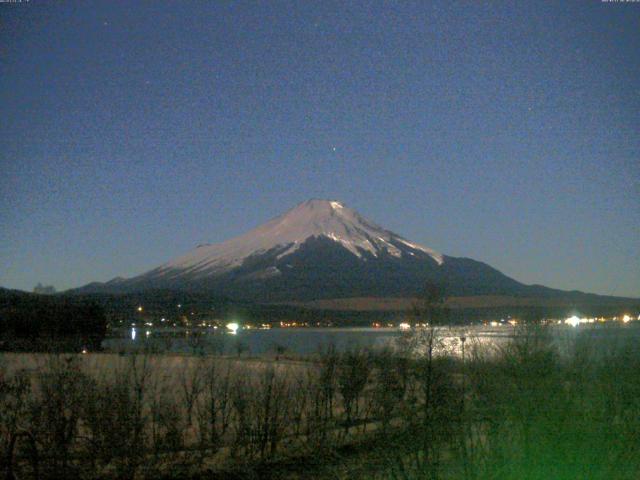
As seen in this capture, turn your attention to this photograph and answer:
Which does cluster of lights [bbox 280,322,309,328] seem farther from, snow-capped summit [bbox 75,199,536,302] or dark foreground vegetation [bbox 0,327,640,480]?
dark foreground vegetation [bbox 0,327,640,480]

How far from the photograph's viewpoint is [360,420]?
1616cm

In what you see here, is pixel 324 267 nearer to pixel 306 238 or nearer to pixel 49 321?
pixel 306 238

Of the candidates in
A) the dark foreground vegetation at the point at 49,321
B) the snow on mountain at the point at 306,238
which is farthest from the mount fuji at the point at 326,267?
the dark foreground vegetation at the point at 49,321

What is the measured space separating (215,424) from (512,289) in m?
69.5

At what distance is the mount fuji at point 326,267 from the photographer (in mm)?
84875

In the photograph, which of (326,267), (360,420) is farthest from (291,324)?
(360,420)

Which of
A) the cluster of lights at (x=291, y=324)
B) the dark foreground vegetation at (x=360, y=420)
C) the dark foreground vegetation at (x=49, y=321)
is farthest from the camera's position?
the cluster of lights at (x=291, y=324)

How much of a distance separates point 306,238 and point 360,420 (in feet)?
340

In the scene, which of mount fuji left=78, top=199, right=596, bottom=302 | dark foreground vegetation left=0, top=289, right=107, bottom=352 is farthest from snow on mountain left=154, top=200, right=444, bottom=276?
dark foreground vegetation left=0, top=289, right=107, bottom=352

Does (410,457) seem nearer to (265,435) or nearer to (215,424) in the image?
(265,435)

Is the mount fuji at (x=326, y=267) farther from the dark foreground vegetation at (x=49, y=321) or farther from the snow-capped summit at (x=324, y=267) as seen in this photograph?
the dark foreground vegetation at (x=49, y=321)

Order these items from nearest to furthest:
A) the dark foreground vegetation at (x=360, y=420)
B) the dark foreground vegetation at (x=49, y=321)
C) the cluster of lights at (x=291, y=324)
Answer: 1. the dark foreground vegetation at (x=360, y=420)
2. the dark foreground vegetation at (x=49, y=321)
3. the cluster of lights at (x=291, y=324)

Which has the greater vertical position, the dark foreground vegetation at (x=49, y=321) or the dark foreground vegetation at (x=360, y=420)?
the dark foreground vegetation at (x=49, y=321)

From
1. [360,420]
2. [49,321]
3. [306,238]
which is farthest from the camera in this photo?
[306,238]
